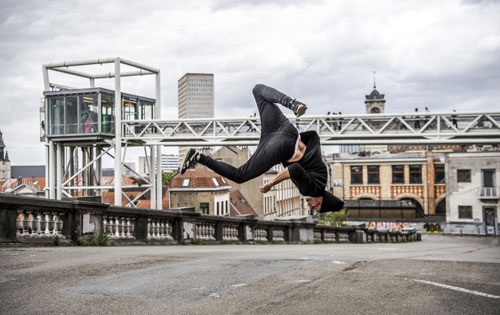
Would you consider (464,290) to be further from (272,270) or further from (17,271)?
(17,271)

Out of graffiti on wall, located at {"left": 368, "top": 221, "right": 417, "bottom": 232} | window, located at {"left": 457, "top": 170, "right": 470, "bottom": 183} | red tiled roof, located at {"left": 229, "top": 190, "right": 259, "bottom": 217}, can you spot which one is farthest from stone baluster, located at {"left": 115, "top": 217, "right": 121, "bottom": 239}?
window, located at {"left": 457, "top": 170, "right": 470, "bottom": 183}

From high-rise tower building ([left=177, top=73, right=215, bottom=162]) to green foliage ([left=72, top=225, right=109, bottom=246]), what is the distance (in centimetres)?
888

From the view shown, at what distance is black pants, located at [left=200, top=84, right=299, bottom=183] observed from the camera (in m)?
7.19

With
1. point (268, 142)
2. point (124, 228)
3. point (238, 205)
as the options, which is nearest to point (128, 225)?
point (124, 228)

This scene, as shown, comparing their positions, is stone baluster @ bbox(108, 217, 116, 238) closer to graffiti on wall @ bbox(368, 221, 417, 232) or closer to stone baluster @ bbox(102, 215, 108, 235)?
stone baluster @ bbox(102, 215, 108, 235)

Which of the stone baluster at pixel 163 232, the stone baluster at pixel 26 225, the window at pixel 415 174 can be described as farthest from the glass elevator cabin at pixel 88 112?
the window at pixel 415 174

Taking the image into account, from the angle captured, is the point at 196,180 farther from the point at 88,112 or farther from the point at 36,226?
the point at 36,226

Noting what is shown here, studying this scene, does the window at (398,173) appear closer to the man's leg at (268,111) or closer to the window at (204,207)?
the window at (204,207)

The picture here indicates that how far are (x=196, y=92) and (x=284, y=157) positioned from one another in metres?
2.95

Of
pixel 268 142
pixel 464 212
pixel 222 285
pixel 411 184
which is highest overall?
pixel 268 142

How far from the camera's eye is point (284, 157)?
721 cm

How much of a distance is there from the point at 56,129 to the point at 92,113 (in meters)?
5.11

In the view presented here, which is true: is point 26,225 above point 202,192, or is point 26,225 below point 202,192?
below

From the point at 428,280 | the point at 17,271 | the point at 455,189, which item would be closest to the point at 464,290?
the point at 428,280
